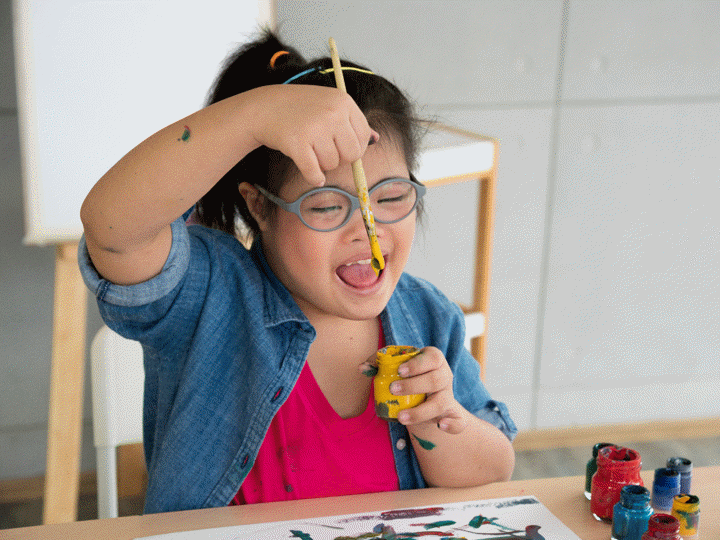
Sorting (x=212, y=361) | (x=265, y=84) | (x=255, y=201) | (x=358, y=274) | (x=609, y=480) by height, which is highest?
(x=265, y=84)

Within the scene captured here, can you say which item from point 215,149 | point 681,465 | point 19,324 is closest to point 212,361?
point 215,149

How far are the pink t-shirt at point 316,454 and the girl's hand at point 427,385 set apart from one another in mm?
196

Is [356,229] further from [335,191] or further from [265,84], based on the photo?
[265,84]

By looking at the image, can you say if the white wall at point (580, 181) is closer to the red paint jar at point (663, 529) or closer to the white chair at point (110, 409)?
the white chair at point (110, 409)

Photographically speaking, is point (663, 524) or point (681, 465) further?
point (681, 465)

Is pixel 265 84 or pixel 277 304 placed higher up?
pixel 265 84

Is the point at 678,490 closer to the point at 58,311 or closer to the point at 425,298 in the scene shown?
the point at 425,298

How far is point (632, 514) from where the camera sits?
2.78 feet

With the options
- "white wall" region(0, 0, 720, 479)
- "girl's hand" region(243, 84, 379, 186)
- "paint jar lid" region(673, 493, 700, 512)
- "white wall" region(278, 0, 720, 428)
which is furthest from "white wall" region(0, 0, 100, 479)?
"paint jar lid" region(673, 493, 700, 512)

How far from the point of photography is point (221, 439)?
1.07m

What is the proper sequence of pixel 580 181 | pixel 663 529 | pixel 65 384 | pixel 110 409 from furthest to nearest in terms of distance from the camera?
1. pixel 580 181
2. pixel 65 384
3. pixel 110 409
4. pixel 663 529

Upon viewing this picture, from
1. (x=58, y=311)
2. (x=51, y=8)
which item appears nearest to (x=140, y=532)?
(x=58, y=311)

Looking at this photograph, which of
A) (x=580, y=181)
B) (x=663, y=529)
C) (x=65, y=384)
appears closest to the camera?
(x=663, y=529)

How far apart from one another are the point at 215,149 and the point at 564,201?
6.65ft
